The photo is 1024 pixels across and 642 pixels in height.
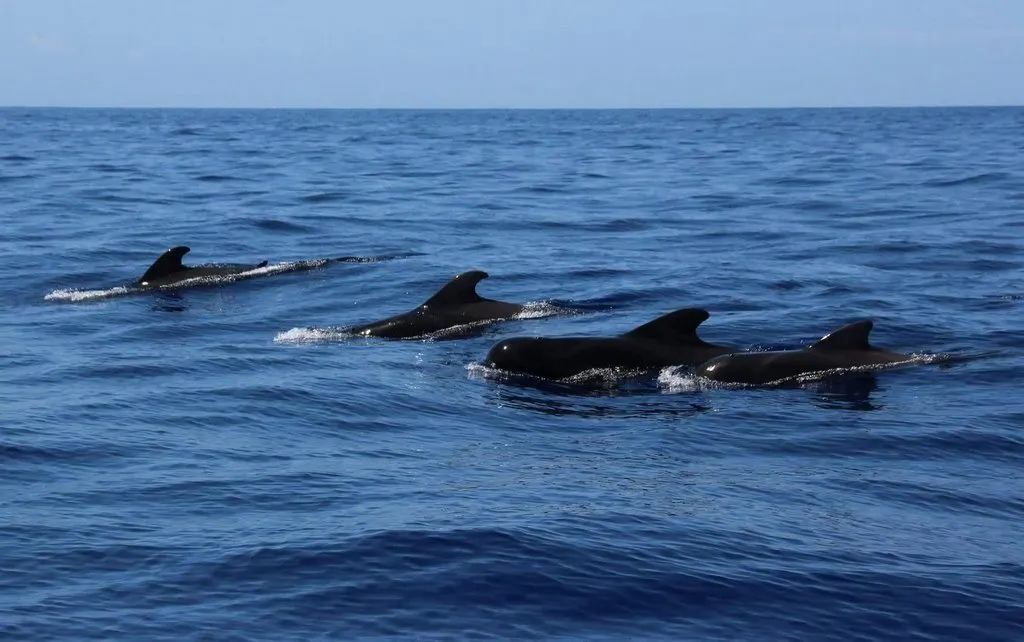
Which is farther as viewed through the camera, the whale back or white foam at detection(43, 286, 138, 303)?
white foam at detection(43, 286, 138, 303)

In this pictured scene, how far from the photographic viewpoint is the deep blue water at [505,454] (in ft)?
31.6

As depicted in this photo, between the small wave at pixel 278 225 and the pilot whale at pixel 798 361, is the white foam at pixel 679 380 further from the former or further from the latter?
the small wave at pixel 278 225

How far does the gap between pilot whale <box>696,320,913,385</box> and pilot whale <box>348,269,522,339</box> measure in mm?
4444

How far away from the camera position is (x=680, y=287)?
2500 cm

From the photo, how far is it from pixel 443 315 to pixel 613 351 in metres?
3.89

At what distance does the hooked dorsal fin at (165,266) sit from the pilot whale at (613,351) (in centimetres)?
952

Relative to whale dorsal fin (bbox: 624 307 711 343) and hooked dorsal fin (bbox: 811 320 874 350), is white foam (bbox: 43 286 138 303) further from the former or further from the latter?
hooked dorsal fin (bbox: 811 320 874 350)

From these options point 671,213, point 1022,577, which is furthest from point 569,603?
point 671,213

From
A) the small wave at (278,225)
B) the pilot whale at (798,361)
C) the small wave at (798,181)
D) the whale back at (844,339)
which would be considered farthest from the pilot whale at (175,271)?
the small wave at (798,181)

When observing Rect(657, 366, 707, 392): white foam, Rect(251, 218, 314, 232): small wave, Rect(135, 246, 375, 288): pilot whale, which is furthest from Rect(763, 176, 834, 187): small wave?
Rect(657, 366, 707, 392): white foam

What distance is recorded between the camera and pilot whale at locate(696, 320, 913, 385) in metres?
16.8

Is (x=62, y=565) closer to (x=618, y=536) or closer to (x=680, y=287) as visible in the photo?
(x=618, y=536)

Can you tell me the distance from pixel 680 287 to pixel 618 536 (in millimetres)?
14410

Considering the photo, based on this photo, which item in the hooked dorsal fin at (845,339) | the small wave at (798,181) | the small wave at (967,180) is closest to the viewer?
the hooked dorsal fin at (845,339)
